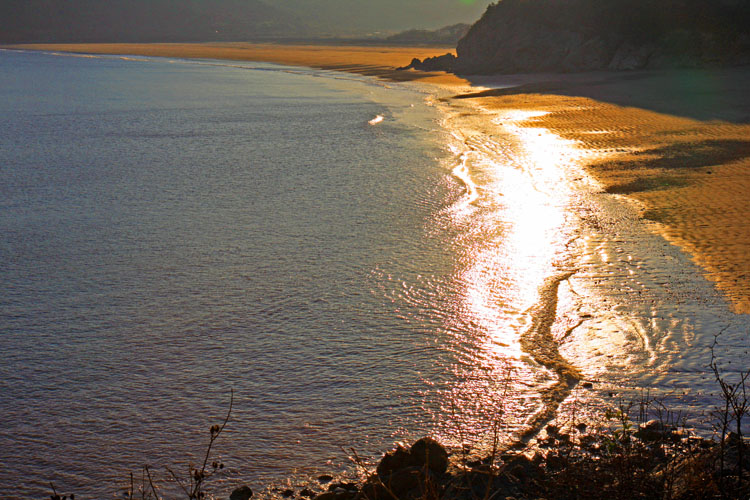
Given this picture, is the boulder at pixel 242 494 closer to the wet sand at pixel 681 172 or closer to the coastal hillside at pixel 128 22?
the wet sand at pixel 681 172

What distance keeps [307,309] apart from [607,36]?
37.4m

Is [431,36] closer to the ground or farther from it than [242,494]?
farther from it

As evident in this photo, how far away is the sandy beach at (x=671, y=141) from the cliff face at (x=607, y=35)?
9.54 feet

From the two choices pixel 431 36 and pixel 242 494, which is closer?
pixel 242 494

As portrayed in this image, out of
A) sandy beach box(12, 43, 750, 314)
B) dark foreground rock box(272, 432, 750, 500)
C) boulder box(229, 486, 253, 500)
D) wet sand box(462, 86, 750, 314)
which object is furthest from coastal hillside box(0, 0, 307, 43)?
dark foreground rock box(272, 432, 750, 500)

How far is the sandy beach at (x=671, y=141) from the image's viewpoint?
Result: 33.1ft

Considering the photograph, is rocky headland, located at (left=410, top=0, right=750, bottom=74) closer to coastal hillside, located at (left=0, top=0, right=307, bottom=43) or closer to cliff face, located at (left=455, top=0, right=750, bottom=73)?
cliff face, located at (left=455, top=0, right=750, bottom=73)

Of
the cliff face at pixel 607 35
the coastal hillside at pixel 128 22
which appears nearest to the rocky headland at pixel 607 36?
the cliff face at pixel 607 35

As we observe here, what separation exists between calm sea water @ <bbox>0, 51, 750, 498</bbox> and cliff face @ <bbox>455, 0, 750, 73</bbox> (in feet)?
82.4

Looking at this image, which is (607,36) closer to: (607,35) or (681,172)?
(607,35)

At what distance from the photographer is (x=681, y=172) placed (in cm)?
1428

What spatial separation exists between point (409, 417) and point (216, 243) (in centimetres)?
554

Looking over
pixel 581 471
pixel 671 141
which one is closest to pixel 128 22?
pixel 671 141

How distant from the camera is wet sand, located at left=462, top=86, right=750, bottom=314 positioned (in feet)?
31.2
